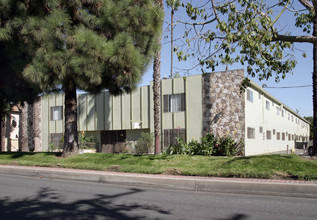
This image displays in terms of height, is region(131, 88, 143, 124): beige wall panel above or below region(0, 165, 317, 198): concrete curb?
above

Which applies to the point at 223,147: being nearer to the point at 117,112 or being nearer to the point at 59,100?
the point at 117,112

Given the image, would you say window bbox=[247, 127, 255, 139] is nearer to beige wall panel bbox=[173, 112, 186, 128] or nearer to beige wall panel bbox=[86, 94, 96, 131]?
beige wall panel bbox=[173, 112, 186, 128]

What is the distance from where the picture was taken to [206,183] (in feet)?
29.2

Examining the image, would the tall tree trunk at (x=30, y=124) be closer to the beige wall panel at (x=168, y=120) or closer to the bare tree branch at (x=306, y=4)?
the beige wall panel at (x=168, y=120)

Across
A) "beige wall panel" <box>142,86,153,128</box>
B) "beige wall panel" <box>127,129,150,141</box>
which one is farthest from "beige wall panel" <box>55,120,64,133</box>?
"beige wall panel" <box>142,86,153,128</box>

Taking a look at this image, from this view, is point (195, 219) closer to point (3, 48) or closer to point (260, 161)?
point (260, 161)

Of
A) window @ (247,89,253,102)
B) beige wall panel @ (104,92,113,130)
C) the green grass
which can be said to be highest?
window @ (247,89,253,102)

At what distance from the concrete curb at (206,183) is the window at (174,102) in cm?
1268

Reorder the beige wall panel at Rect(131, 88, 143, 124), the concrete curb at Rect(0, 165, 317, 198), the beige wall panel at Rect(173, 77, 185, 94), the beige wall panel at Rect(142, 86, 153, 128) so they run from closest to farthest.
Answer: the concrete curb at Rect(0, 165, 317, 198) → the beige wall panel at Rect(173, 77, 185, 94) → the beige wall panel at Rect(142, 86, 153, 128) → the beige wall panel at Rect(131, 88, 143, 124)

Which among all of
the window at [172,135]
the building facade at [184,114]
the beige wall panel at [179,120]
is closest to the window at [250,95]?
the building facade at [184,114]

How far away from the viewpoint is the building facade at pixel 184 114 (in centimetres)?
2148

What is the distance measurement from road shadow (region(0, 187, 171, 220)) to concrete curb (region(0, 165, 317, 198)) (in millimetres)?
2118

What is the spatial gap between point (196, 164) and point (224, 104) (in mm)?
10984

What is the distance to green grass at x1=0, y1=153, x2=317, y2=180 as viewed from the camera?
9.39 m
